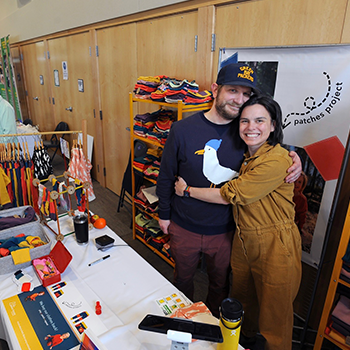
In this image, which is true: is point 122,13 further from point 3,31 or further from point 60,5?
point 3,31

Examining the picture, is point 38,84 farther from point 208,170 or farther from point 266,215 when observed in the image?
point 266,215

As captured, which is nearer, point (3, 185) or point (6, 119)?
point (3, 185)

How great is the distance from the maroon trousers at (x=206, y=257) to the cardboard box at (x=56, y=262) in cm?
68

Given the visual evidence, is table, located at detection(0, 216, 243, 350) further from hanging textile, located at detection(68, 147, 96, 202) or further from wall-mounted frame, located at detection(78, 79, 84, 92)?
wall-mounted frame, located at detection(78, 79, 84, 92)

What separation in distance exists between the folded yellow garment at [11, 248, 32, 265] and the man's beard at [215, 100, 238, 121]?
49.4 inches

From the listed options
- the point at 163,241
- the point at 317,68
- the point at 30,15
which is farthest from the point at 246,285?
the point at 30,15

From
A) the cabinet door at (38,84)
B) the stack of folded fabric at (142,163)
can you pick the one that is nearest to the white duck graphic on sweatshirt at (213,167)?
the stack of folded fabric at (142,163)

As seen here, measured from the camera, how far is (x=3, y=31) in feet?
24.9

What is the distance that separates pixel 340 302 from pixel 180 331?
4.07 ft

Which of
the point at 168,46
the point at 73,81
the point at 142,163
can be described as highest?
the point at 168,46

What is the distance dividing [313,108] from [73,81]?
158 inches

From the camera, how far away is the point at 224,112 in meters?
1.59

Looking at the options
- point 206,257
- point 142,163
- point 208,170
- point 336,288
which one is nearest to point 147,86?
point 142,163

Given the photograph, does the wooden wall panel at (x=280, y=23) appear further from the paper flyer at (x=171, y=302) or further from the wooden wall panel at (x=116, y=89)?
the paper flyer at (x=171, y=302)
